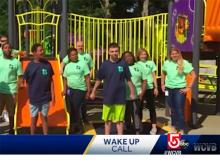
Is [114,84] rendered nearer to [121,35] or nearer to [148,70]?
[148,70]

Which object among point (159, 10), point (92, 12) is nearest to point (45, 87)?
point (92, 12)

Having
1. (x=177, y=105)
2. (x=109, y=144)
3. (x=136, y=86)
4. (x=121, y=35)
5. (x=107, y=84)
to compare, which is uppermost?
(x=121, y=35)

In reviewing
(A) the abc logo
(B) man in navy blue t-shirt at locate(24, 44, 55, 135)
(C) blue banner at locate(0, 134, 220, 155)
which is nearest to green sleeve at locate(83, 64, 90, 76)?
(B) man in navy blue t-shirt at locate(24, 44, 55, 135)

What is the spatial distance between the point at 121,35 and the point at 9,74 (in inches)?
174

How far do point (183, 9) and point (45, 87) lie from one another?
436 centimetres

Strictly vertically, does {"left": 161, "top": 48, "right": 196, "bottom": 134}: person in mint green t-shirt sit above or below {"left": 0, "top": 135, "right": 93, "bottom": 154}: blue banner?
above

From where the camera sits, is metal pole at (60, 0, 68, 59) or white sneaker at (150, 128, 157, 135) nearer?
white sneaker at (150, 128, 157, 135)

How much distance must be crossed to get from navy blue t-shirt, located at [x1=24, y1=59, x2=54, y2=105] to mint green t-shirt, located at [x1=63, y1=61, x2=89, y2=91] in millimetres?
Result: 813

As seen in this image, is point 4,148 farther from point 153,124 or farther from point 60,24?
point 60,24

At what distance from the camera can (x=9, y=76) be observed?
8461 millimetres

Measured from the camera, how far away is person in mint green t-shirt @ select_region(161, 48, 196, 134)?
341 inches

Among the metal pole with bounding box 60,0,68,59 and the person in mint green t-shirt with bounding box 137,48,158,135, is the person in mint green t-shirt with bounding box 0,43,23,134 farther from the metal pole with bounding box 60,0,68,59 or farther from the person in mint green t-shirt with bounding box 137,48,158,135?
the person in mint green t-shirt with bounding box 137,48,158,135

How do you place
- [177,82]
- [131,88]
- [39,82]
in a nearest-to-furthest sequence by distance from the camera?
[39,82], [131,88], [177,82]

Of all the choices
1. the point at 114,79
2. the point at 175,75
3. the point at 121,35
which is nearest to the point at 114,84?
the point at 114,79
